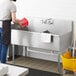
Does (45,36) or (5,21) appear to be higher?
(5,21)

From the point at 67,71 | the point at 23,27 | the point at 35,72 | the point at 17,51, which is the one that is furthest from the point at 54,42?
the point at 35,72

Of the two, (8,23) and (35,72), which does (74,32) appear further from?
(35,72)

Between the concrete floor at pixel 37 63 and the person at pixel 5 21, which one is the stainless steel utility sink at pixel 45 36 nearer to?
the person at pixel 5 21

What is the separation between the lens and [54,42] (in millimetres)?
3283

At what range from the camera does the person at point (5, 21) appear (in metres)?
3.25

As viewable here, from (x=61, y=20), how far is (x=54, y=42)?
1.97 ft

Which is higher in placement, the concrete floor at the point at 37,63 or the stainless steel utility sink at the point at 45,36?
the stainless steel utility sink at the point at 45,36

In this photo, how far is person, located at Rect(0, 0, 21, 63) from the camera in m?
3.25

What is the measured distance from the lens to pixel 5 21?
11.0ft

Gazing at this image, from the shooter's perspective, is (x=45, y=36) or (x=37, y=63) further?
(x=37, y=63)

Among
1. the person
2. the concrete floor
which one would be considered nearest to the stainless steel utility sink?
the person

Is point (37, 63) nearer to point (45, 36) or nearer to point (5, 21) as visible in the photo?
Answer: point (45, 36)

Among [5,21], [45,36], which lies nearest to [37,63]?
[45,36]

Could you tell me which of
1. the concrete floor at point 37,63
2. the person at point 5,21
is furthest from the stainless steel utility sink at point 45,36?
the concrete floor at point 37,63
